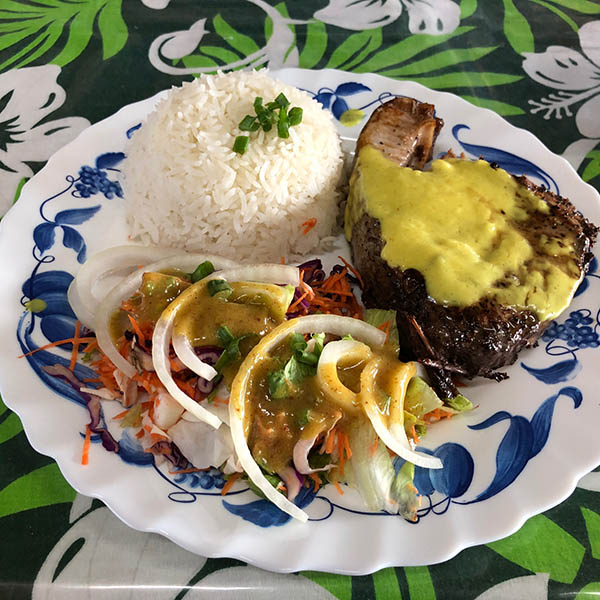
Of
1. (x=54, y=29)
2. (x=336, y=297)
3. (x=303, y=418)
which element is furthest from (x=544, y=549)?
(x=54, y=29)

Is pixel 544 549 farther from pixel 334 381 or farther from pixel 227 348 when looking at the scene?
pixel 227 348

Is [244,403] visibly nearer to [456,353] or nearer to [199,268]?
[199,268]

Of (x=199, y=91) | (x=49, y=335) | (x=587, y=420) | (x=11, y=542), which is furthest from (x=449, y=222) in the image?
(x=11, y=542)

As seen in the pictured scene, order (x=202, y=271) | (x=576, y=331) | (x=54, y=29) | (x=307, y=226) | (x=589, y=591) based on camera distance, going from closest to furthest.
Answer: (x=589, y=591) → (x=202, y=271) → (x=576, y=331) → (x=307, y=226) → (x=54, y=29)

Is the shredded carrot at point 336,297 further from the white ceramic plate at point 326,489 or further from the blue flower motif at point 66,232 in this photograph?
the blue flower motif at point 66,232

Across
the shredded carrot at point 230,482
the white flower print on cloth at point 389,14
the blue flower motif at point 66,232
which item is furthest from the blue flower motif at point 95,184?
the white flower print on cloth at point 389,14

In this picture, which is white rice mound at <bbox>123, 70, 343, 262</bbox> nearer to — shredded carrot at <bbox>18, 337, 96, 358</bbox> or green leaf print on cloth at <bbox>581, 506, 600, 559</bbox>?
shredded carrot at <bbox>18, 337, 96, 358</bbox>
